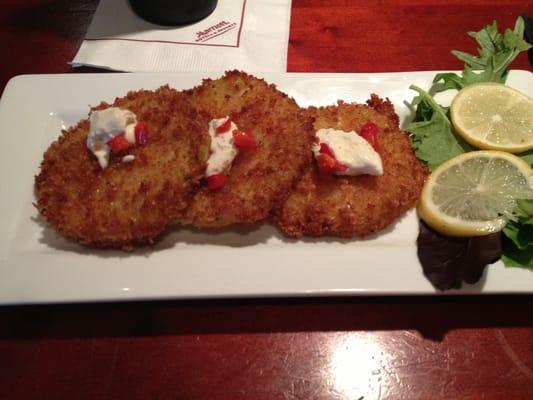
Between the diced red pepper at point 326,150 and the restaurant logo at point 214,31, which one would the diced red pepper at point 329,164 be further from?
the restaurant logo at point 214,31

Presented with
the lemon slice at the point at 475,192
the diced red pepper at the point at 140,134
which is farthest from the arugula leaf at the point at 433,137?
the diced red pepper at the point at 140,134

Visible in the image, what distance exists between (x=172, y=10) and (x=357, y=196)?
1.93 meters

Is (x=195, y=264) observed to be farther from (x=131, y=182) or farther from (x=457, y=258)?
(x=457, y=258)

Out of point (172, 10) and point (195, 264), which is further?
point (172, 10)

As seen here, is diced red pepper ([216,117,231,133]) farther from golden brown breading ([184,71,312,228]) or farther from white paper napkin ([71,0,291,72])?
white paper napkin ([71,0,291,72])

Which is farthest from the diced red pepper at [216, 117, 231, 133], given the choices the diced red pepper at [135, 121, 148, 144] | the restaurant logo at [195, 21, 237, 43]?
the restaurant logo at [195, 21, 237, 43]

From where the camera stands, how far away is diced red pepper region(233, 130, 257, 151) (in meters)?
2.22

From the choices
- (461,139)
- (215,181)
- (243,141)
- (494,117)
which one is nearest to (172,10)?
(243,141)

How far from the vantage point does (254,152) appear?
2.30m

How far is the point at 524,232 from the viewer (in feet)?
6.73

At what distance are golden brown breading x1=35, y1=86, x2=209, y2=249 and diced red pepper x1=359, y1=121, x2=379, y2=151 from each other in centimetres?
84

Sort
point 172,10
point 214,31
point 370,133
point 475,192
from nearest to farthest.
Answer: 1. point 475,192
2. point 370,133
3. point 172,10
4. point 214,31

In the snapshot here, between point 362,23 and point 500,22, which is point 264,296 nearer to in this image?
point 362,23

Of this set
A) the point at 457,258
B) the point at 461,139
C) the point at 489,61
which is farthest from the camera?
the point at 489,61
